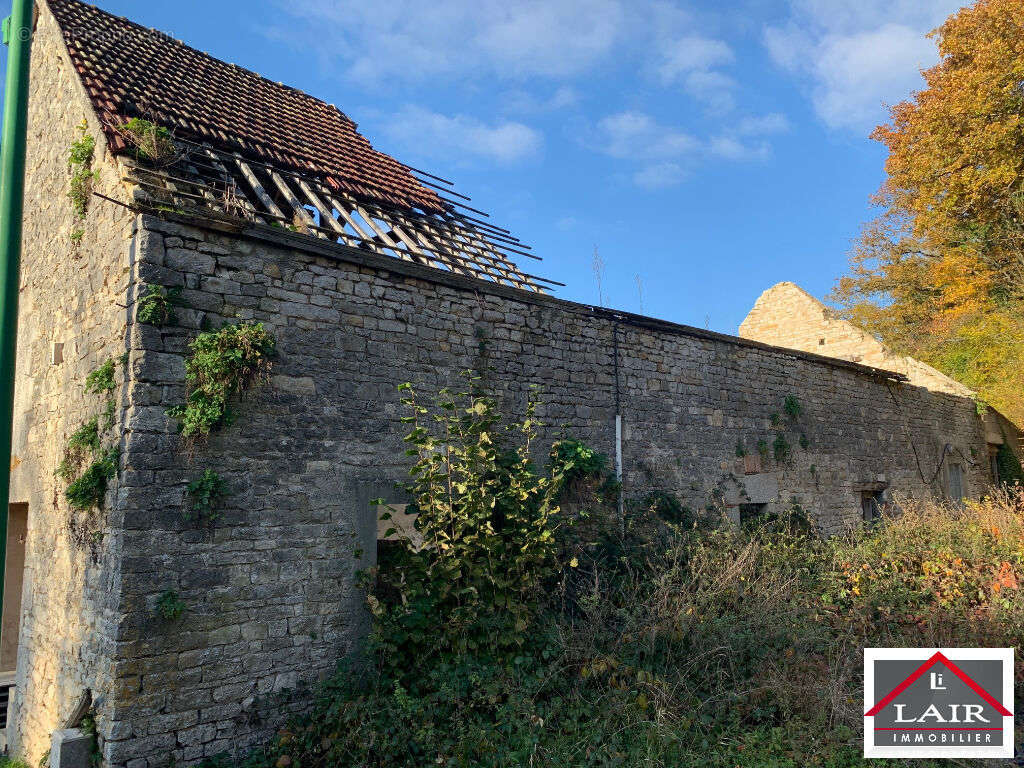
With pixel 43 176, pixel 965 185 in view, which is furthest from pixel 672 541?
pixel 965 185

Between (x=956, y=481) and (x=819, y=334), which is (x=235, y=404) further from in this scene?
(x=956, y=481)

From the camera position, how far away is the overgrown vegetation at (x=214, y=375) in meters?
5.29

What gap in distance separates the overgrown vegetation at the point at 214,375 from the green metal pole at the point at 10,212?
1.89 meters

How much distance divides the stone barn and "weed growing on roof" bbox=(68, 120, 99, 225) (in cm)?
4

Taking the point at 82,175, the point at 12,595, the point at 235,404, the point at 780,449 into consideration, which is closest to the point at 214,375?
the point at 235,404

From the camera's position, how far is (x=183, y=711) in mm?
5090

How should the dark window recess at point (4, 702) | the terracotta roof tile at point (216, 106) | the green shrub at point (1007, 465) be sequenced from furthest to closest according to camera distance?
the green shrub at point (1007, 465) → the dark window recess at point (4, 702) → the terracotta roof tile at point (216, 106)

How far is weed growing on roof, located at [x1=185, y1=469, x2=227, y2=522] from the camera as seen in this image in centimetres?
524

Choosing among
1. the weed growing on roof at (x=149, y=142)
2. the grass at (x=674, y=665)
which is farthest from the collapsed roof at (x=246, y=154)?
the grass at (x=674, y=665)

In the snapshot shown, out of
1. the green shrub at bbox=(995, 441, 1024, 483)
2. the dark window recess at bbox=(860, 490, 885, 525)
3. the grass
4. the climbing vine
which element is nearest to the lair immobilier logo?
the grass

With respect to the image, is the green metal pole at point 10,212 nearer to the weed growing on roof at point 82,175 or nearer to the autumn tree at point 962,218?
the weed growing on roof at point 82,175

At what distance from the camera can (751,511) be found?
1038 cm

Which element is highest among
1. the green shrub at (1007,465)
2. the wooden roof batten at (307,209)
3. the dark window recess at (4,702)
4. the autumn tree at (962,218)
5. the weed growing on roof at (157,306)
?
the autumn tree at (962,218)

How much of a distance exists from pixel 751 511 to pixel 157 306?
334 inches
